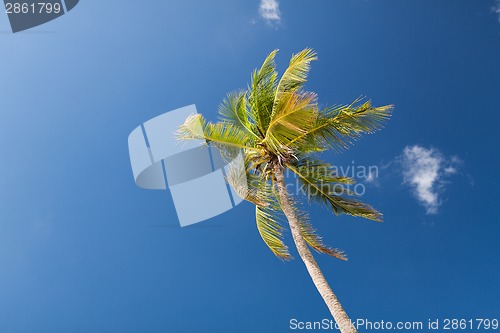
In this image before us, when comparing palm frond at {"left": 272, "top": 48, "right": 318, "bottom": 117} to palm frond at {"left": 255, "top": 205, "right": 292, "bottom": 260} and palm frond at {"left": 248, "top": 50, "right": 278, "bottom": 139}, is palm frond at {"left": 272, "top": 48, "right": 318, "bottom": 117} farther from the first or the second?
palm frond at {"left": 255, "top": 205, "right": 292, "bottom": 260}

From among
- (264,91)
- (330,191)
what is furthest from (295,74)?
(330,191)

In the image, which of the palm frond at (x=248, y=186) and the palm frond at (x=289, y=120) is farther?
the palm frond at (x=248, y=186)

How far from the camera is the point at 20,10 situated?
14.9 m

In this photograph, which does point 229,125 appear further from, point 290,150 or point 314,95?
point 314,95

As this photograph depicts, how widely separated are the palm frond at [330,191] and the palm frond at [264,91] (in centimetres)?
169

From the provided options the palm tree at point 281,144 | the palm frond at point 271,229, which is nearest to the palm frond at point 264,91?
the palm tree at point 281,144

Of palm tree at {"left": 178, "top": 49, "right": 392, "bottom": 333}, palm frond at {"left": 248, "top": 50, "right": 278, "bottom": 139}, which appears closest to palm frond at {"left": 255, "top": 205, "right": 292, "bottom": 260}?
palm tree at {"left": 178, "top": 49, "right": 392, "bottom": 333}

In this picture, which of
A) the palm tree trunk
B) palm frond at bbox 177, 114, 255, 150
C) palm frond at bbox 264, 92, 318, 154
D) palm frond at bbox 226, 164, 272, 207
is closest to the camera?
the palm tree trunk

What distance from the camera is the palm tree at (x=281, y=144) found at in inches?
467

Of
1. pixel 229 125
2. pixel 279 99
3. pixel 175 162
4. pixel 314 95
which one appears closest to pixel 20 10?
pixel 175 162

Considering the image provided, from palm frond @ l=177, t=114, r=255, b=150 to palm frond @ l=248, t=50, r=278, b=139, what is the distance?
749mm

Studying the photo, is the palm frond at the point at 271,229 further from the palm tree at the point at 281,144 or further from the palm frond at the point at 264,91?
the palm frond at the point at 264,91

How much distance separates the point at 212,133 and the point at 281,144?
206 cm

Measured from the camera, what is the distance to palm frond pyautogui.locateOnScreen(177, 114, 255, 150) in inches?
483
